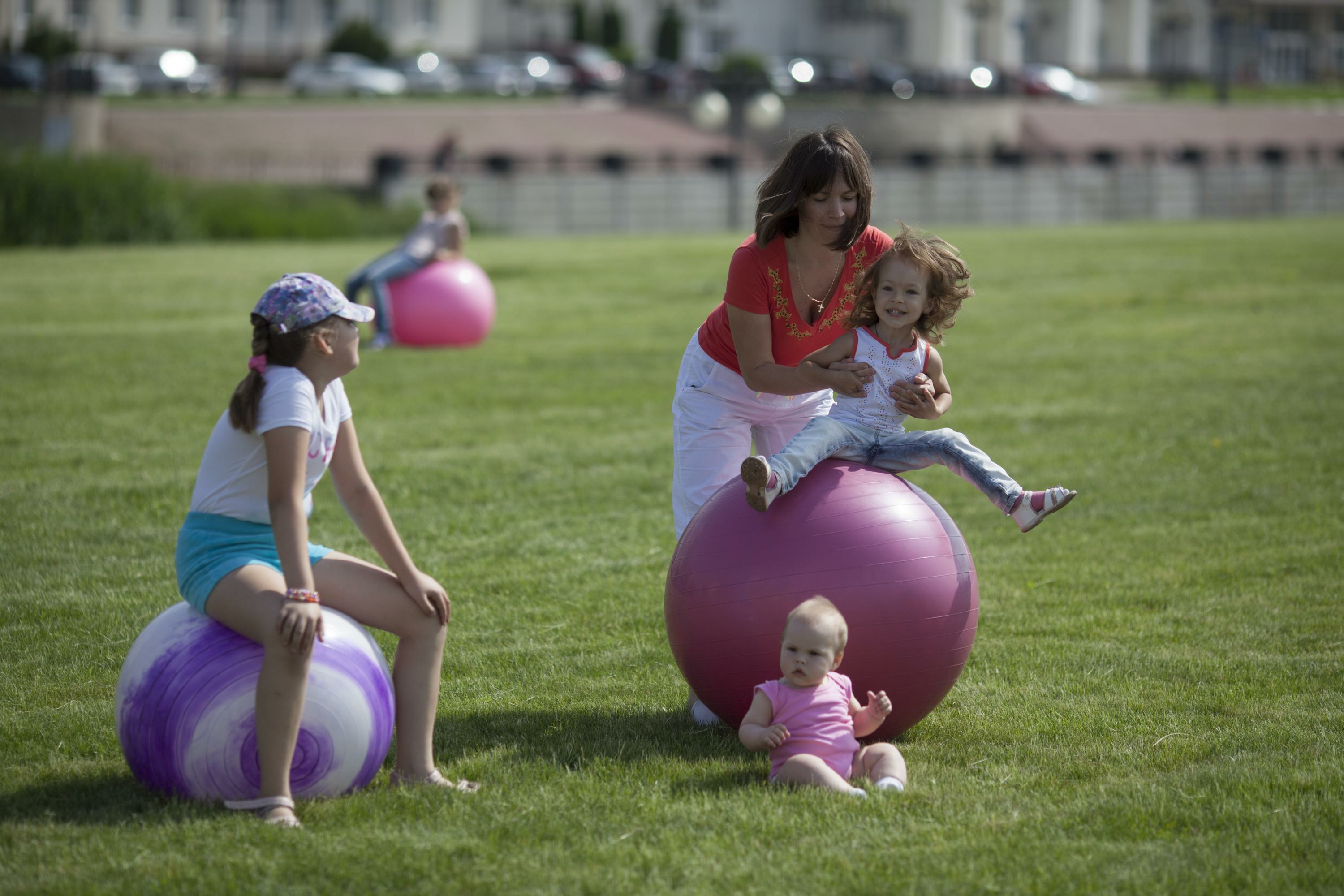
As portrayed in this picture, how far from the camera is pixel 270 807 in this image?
14.1 feet

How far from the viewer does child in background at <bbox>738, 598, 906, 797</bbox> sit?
4.70 metres

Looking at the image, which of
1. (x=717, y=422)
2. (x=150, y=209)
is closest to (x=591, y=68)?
(x=150, y=209)

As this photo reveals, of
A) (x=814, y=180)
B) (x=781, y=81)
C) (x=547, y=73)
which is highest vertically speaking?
(x=547, y=73)

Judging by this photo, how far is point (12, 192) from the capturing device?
26.3 metres

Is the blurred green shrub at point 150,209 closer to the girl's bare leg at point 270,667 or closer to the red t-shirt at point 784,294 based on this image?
the red t-shirt at point 784,294

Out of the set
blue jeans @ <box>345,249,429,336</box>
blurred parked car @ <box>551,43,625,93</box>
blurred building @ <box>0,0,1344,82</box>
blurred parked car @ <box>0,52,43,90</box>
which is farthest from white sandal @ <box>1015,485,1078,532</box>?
blurred building @ <box>0,0,1344,82</box>

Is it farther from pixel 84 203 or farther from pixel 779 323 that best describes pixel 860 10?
pixel 779 323

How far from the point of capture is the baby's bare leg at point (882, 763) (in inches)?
186

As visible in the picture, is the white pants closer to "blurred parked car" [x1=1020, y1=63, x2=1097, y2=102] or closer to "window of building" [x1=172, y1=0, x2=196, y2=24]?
"blurred parked car" [x1=1020, y1=63, x2=1097, y2=102]

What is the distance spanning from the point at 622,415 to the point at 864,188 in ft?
21.8

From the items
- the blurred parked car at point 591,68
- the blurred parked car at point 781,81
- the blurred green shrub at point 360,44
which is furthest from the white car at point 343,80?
the blurred parked car at point 781,81

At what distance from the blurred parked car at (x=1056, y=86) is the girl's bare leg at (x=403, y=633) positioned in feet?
199

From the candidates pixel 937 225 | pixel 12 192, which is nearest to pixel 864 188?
pixel 12 192

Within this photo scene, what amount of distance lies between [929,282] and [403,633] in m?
2.09
